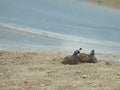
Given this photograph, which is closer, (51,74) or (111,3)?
(51,74)

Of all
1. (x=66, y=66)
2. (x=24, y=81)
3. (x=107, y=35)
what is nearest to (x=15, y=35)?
(x=107, y=35)

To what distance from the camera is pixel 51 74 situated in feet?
27.8

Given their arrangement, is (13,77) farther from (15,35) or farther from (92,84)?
(15,35)

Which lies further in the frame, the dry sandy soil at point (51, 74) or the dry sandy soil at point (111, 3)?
the dry sandy soil at point (111, 3)

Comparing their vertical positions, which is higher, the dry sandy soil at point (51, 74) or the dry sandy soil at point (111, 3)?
the dry sandy soil at point (111, 3)

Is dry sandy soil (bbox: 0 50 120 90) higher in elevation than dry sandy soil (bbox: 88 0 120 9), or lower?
lower

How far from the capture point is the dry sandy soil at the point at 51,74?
7645 mm

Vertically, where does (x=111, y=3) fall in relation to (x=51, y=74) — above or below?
above

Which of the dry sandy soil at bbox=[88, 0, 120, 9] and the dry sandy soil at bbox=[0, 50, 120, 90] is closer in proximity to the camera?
the dry sandy soil at bbox=[0, 50, 120, 90]

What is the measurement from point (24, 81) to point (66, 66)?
160 centimetres

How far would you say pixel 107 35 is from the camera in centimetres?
1612

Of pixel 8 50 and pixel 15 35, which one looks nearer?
pixel 8 50

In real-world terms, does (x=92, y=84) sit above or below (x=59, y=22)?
below

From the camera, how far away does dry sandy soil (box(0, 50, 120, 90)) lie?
7.64 meters
